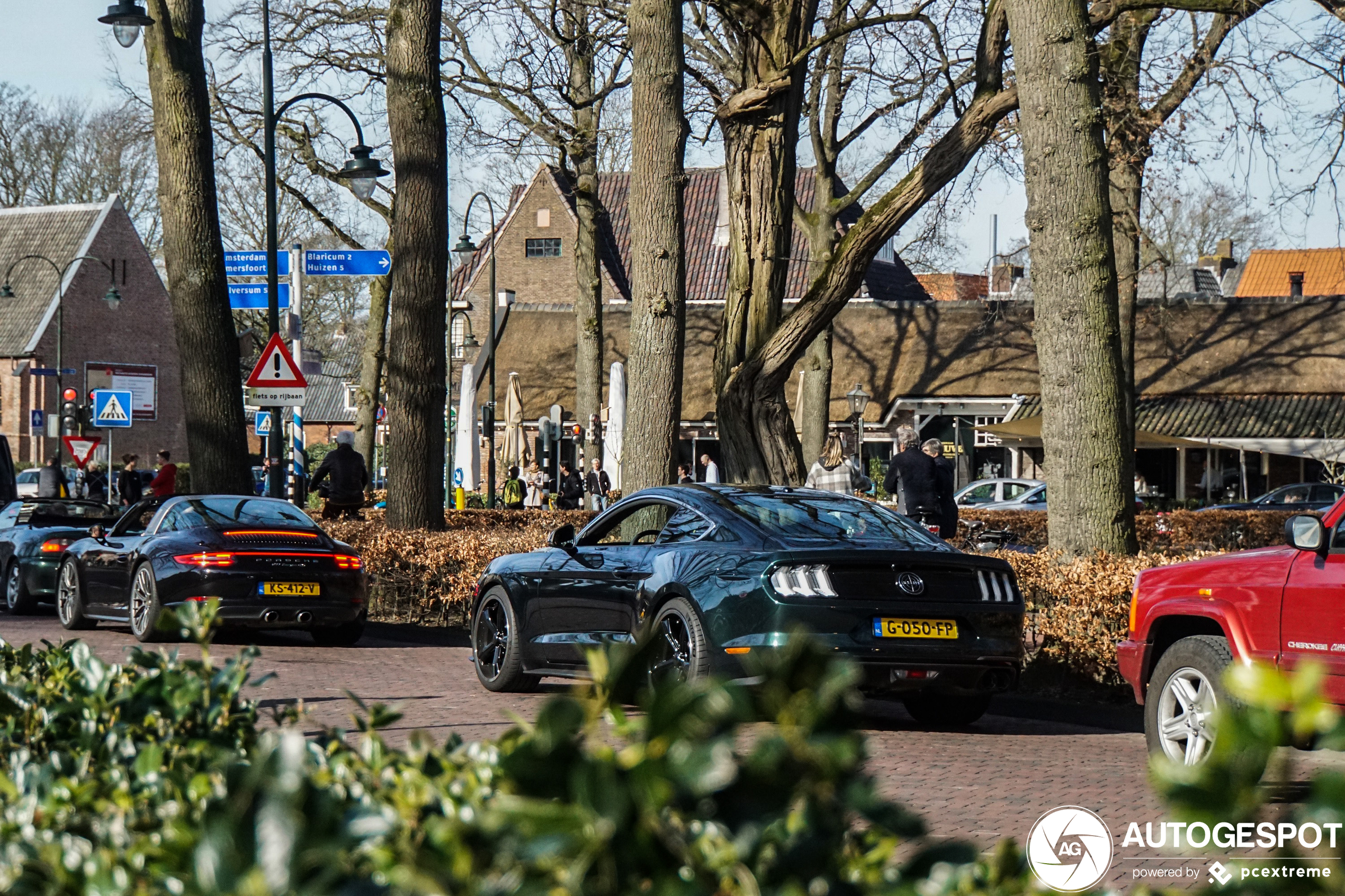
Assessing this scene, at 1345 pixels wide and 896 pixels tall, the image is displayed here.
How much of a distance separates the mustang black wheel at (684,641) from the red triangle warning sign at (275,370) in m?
11.8

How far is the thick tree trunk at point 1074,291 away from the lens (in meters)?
11.8

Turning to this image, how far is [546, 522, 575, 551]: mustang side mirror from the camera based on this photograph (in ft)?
36.5

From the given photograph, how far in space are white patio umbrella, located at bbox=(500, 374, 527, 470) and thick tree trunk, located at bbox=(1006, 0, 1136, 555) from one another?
2796 centimetres

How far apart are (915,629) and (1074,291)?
3.85m

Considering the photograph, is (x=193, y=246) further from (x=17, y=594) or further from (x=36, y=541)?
(x=17, y=594)

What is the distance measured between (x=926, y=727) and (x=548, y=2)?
18.6m

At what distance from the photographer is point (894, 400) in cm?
4491

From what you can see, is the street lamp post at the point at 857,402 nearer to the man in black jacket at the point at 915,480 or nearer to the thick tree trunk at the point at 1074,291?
the man in black jacket at the point at 915,480

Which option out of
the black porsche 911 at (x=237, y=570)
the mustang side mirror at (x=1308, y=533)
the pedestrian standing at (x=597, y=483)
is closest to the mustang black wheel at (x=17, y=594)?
the black porsche 911 at (x=237, y=570)

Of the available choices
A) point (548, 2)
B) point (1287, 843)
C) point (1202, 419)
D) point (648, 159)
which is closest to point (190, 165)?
point (648, 159)

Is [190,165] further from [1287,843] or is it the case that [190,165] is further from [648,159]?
[1287,843]

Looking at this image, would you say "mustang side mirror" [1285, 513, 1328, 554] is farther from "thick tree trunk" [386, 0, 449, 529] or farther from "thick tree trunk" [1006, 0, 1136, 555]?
"thick tree trunk" [386, 0, 449, 529]

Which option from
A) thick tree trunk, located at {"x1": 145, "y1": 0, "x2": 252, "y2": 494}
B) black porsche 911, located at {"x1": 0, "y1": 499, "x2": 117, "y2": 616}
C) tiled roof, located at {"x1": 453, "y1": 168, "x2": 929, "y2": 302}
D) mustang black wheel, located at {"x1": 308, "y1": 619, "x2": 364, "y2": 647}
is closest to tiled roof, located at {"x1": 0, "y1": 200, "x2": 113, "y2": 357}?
tiled roof, located at {"x1": 453, "y1": 168, "x2": 929, "y2": 302}

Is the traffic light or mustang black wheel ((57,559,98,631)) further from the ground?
the traffic light
